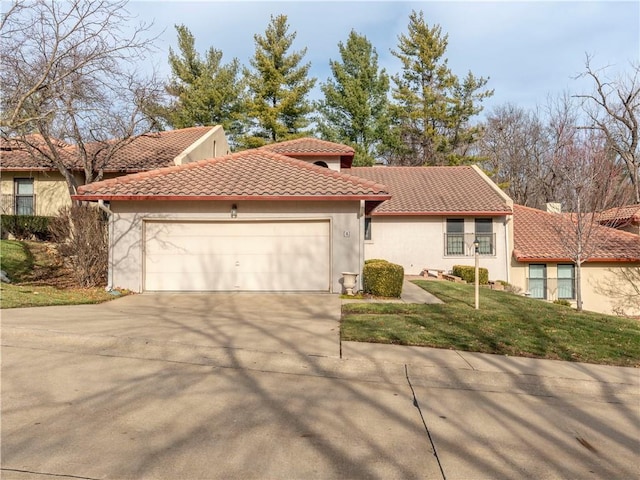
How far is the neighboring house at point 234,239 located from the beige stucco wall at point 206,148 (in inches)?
237

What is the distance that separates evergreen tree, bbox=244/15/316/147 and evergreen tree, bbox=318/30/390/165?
181 cm

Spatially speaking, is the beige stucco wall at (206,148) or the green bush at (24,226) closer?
the green bush at (24,226)

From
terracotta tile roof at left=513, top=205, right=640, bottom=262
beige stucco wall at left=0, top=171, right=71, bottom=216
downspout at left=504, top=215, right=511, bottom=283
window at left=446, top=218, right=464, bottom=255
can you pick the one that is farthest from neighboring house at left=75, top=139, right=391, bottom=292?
downspout at left=504, top=215, right=511, bottom=283

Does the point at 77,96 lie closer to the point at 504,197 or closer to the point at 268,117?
the point at 504,197

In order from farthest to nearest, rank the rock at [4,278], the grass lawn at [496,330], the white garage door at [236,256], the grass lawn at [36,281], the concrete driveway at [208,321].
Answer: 1. the white garage door at [236,256]
2. the rock at [4,278]
3. the grass lawn at [36,281]
4. the grass lawn at [496,330]
5. the concrete driveway at [208,321]

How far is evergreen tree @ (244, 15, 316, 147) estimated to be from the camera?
31812mm

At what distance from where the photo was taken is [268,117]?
31.4m

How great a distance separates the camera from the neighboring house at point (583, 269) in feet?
60.6

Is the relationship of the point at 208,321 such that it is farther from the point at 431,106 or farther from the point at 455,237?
the point at 431,106

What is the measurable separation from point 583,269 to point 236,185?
47.9 feet

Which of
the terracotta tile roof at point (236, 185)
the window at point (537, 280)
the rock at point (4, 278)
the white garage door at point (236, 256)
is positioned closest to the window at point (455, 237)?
the window at point (537, 280)

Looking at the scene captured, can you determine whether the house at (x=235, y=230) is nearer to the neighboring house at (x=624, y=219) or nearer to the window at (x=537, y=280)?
the window at (x=537, y=280)

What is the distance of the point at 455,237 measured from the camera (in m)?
19.7

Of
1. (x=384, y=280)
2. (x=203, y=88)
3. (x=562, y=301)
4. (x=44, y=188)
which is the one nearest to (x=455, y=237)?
(x=562, y=301)
